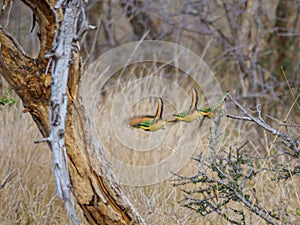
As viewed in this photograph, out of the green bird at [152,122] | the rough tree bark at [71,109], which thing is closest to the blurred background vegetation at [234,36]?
the green bird at [152,122]

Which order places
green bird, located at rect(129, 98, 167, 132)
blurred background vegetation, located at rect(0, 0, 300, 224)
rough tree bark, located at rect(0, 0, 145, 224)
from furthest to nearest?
→ blurred background vegetation, located at rect(0, 0, 300, 224) < green bird, located at rect(129, 98, 167, 132) < rough tree bark, located at rect(0, 0, 145, 224)

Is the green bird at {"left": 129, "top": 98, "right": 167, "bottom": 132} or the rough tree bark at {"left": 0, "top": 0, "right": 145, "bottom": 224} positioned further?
the green bird at {"left": 129, "top": 98, "right": 167, "bottom": 132}

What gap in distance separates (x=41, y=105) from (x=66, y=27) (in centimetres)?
33

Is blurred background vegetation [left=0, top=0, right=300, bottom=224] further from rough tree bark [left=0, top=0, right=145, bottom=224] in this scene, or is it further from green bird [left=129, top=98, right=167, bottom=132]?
rough tree bark [left=0, top=0, right=145, bottom=224]

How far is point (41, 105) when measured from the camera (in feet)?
5.70

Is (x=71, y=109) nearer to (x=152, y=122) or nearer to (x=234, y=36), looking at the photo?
(x=152, y=122)

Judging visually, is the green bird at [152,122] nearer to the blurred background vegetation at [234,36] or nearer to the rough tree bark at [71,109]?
the rough tree bark at [71,109]

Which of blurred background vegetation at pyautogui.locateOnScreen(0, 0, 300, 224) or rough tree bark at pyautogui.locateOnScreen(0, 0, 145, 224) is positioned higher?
blurred background vegetation at pyautogui.locateOnScreen(0, 0, 300, 224)

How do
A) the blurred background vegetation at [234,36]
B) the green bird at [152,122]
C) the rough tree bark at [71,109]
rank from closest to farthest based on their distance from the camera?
the rough tree bark at [71,109]
the green bird at [152,122]
the blurred background vegetation at [234,36]

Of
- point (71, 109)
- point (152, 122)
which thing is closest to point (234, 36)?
point (152, 122)

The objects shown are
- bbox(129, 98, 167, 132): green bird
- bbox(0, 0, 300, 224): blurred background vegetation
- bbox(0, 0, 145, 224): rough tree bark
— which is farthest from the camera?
bbox(0, 0, 300, 224): blurred background vegetation

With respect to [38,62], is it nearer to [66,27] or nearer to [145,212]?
[66,27]

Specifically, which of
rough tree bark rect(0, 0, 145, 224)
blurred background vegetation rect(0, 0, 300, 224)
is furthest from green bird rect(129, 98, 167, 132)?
blurred background vegetation rect(0, 0, 300, 224)

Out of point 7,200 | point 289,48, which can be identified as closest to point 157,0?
point 289,48
